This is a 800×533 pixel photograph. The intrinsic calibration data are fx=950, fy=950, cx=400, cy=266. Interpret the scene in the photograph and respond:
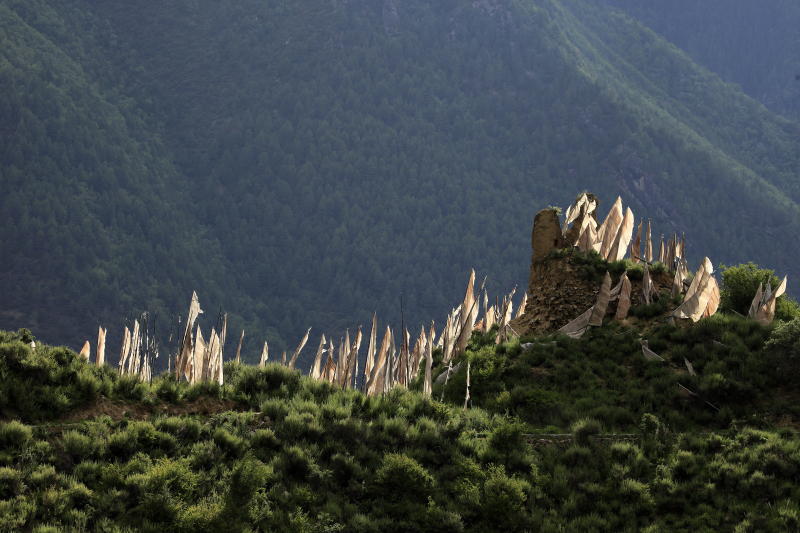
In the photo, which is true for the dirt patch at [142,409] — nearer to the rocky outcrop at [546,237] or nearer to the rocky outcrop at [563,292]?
the rocky outcrop at [563,292]

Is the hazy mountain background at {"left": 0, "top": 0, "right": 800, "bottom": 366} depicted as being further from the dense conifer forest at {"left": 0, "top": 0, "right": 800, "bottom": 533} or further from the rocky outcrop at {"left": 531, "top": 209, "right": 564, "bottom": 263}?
the rocky outcrop at {"left": 531, "top": 209, "right": 564, "bottom": 263}

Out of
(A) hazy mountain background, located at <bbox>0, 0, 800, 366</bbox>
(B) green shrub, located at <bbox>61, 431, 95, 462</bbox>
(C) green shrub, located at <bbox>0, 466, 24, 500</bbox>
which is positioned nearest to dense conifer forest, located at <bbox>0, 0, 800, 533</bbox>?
(B) green shrub, located at <bbox>61, 431, 95, 462</bbox>

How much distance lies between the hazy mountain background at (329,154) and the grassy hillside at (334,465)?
90.3 m

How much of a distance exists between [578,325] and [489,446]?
8922 mm

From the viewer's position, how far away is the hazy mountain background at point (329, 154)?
12700cm

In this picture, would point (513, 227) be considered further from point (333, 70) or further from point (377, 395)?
point (377, 395)

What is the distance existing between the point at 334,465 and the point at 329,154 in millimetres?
140166

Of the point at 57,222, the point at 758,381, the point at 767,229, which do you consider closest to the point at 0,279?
the point at 57,222

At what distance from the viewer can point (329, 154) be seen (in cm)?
15712

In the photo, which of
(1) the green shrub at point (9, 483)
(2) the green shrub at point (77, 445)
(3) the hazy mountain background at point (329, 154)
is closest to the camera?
(1) the green shrub at point (9, 483)

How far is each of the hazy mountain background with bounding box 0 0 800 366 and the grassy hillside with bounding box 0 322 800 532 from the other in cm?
9031

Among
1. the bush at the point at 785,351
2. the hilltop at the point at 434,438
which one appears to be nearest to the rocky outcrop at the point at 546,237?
the hilltop at the point at 434,438

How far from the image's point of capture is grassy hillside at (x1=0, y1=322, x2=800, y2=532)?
16.8m

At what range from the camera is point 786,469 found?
1888cm
